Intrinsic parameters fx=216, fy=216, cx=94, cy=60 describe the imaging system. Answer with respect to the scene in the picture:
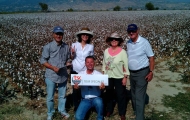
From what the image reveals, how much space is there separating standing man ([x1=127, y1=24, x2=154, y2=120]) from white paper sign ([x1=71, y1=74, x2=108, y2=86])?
55 centimetres

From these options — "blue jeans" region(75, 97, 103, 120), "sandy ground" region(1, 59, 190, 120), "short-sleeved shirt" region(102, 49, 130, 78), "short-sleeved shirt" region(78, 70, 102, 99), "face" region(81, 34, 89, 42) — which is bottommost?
"sandy ground" region(1, 59, 190, 120)

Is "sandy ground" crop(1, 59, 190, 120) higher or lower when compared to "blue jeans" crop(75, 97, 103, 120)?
lower

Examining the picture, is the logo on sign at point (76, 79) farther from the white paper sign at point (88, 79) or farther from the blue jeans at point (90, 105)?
the blue jeans at point (90, 105)

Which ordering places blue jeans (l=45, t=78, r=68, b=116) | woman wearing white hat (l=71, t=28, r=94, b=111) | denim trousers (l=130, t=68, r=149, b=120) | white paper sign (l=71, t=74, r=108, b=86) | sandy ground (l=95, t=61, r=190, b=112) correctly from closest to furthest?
denim trousers (l=130, t=68, r=149, b=120)
white paper sign (l=71, t=74, r=108, b=86)
blue jeans (l=45, t=78, r=68, b=116)
woman wearing white hat (l=71, t=28, r=94, b=111)
sandy ground (l=95, t=61, r=190, b=112)

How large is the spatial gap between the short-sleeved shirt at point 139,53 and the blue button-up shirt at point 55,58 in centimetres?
126

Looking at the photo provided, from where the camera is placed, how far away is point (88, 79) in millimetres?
4055

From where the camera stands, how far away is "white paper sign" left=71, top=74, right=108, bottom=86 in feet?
13.2

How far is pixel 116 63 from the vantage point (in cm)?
399

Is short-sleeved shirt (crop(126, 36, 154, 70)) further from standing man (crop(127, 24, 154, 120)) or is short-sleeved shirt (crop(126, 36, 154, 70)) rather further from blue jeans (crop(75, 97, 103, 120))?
blue jeans (crop(75, 97, 103, 120))

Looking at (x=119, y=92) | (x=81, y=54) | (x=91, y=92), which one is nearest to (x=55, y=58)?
(x=81, y=54)

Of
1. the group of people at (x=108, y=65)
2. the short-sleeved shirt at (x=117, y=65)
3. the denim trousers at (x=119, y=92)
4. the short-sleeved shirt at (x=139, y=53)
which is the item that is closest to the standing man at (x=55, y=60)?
the group of people at (x=108, y=65)

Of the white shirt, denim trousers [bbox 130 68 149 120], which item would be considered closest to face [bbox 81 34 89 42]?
the white shirt

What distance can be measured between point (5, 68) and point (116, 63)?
4.95 m

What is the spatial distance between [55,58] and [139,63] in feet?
5.12
